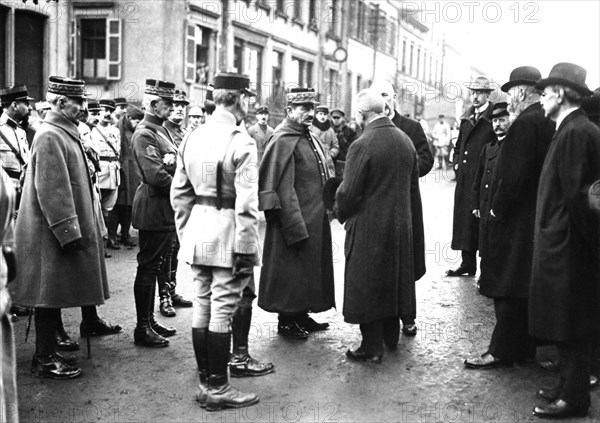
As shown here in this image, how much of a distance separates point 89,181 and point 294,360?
2114 millimetres

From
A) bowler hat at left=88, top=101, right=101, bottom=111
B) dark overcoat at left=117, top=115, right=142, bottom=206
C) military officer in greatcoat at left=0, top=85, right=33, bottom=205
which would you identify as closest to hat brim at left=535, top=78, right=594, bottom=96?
military officer in greatcoat at left=0, top=85, right=33, bottom=205

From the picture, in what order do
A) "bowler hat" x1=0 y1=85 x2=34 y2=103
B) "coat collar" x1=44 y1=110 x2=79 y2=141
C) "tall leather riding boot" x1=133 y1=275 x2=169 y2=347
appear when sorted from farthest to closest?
"bowler hat" x1=0 y1=85 x2=34 y2=103
"tall leather riding boot" x1=133 y1=275 x2=169 y2=347
"coat collar" x1=44 y1=110 x2=79 y2=141

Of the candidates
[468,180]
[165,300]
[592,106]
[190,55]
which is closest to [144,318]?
[165,300]

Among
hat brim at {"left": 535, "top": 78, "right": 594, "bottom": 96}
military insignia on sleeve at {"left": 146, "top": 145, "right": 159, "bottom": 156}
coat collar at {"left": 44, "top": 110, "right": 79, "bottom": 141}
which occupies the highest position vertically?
hat brim at {"left": 535, "top": 78, "right": 594, "bottom": 96}

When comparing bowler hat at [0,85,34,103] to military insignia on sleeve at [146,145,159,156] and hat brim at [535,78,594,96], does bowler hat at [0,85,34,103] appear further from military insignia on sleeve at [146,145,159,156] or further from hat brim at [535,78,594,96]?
hat brim at [535,78,594,96]

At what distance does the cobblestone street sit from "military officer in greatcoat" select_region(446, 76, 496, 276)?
1.83 metres

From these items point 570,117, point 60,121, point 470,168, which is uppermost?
point 570,117

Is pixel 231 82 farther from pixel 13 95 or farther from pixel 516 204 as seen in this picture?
pixel 13 95

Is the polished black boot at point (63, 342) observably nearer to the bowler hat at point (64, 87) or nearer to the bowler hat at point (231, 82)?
the bowler hat at point (64, 87)

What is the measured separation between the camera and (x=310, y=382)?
17.4 ft

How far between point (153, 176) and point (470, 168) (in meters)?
4.37

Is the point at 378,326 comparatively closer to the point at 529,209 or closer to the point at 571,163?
the point at 529,209

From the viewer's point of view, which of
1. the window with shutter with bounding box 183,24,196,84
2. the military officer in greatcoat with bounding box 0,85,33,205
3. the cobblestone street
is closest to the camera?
the cobblestone street

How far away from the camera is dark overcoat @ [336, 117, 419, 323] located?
5.75 metres
